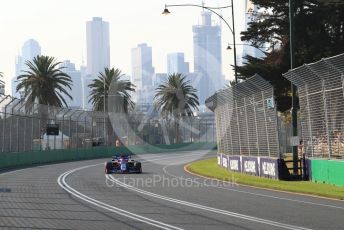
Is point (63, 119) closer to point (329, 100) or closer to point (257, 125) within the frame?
point (257, 125)

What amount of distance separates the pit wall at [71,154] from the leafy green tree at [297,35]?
16.6 meters

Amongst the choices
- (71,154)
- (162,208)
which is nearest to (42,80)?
(71,154)

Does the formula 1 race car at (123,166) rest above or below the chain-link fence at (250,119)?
below

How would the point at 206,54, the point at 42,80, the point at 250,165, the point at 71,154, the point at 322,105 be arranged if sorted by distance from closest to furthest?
the point at 322,105, the point at 250,165, the point at 71,154, the point at 42,80, the point at 206,54

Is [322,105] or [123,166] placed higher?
[322,105]

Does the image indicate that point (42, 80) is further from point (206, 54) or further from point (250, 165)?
point (250, 165)

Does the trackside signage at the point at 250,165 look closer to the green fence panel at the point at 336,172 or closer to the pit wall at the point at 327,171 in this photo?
the pit wall at the point at 327,171

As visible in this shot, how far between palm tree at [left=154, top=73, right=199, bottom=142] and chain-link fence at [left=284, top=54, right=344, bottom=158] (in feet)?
213

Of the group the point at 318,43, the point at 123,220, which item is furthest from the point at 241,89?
the point at 123,220

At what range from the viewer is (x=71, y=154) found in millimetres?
58500

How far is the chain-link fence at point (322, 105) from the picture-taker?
2072 cm

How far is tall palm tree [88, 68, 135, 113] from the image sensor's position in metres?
78.9

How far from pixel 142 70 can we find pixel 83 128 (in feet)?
40.7

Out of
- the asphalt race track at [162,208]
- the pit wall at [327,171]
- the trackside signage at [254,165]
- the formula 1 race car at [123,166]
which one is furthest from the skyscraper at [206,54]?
the asphalt race track at [162,208]
